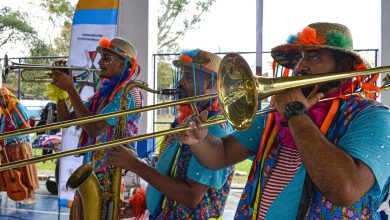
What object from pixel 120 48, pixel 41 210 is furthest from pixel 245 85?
pixel 41 210

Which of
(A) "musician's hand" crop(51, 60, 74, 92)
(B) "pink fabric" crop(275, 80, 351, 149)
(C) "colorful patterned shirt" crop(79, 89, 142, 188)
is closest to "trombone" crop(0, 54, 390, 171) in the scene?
(B) "pink fabric" crop(275, 80, 351, 149)

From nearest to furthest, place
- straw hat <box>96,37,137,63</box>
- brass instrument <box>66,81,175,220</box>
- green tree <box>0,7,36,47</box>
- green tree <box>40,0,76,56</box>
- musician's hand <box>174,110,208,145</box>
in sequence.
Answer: musician's hand <box>174,110,208,145</box> → brass instrument <box>66,81,175,220</box> → straw hat <box>96,37,137,63</box> → green tree <box>40,0,76,56</box> → green tree <box>0,7,36,47</box>

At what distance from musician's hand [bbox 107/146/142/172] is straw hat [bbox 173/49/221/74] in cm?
60

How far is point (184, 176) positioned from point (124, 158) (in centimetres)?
34

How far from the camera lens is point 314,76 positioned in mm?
1435

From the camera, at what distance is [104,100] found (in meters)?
3.42

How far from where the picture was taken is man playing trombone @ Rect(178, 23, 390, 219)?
4.87 feet

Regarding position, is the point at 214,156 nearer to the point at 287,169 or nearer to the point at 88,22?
the point at 287,169

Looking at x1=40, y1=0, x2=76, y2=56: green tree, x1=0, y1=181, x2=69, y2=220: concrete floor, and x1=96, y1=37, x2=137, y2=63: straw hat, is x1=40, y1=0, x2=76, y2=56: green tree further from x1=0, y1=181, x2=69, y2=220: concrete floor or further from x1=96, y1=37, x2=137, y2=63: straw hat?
x1=96, y1=37, x2=137, y2=63: straw hat

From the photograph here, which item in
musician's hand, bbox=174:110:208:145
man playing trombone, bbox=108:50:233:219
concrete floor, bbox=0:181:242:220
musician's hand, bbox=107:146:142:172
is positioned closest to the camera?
musician's hand, bbox=174:110:208:145

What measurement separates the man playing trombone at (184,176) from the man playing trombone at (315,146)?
16cm

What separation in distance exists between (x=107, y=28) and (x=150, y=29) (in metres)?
1.34

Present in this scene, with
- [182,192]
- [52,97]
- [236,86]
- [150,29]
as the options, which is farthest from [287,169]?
[150,29]

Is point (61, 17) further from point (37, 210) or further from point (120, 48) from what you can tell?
point (120, 48)
